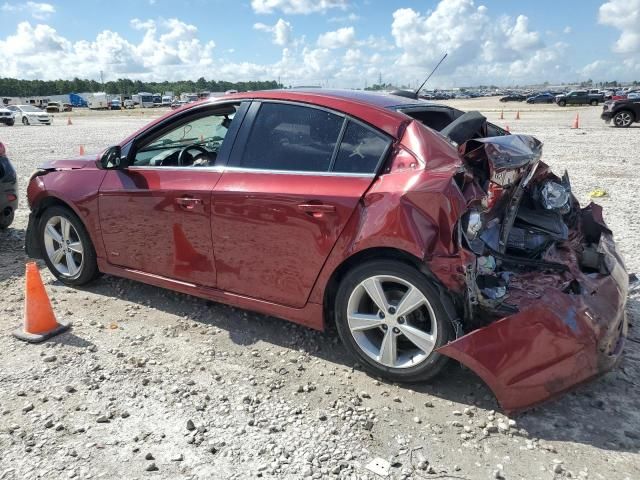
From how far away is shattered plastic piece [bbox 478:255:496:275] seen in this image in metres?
3.07

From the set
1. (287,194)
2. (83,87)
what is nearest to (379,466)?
(287,194)

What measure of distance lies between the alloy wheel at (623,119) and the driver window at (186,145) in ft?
73.6

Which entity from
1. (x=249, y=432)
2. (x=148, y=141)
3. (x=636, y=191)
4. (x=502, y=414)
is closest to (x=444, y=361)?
(x=502, y=414)

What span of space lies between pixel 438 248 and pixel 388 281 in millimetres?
396

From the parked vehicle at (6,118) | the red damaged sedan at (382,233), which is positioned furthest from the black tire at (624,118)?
the parked vehicle at (6,118)

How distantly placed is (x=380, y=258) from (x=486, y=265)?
62 centimetres

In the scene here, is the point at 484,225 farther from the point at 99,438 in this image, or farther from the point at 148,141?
the point at 148,141

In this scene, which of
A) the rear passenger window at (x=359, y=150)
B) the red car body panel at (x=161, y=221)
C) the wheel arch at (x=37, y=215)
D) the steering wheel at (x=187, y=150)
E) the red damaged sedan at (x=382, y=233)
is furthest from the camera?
the wheel arch at (x=37, y=215)

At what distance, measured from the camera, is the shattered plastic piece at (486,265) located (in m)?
3.07

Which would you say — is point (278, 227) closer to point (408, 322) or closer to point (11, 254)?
point (408, 322)

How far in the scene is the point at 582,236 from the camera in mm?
4129

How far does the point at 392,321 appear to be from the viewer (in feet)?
10.5

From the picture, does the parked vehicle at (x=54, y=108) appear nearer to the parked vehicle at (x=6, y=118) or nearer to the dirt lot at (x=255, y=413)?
the parked vehicle at (x=6, y=118)

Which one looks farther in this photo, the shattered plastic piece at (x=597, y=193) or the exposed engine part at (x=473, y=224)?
the shattered plastic piece at (x=597, y=193)
